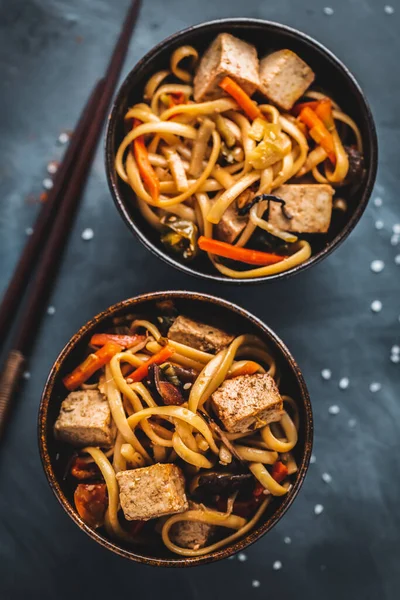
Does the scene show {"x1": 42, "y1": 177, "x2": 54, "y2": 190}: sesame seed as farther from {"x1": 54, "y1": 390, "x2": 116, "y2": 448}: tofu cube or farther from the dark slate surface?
{"x1": 54, "y1": 390, "x2": 116, "y2": 448}: tofu cube

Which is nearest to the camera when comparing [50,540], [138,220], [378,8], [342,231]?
[342,231]

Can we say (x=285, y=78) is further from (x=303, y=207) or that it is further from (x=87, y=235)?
(x=87, y=235)

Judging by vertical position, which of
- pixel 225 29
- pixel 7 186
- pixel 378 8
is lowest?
pixel 7 186

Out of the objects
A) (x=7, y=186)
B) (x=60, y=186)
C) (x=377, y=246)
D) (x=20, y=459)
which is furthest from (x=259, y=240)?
(x=20, y=459)

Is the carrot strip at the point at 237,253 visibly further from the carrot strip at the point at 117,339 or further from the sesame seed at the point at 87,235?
the sesame seed at the point at 87,235

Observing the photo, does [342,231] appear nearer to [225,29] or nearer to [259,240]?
[259,240]

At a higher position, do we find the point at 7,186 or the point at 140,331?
the point at 7,186
